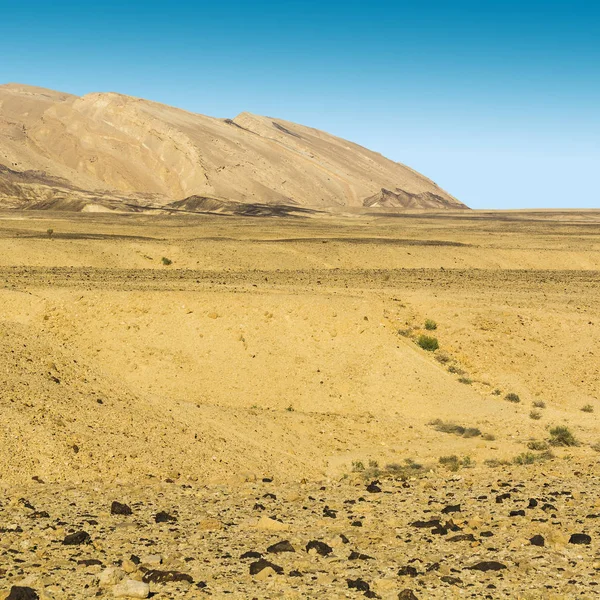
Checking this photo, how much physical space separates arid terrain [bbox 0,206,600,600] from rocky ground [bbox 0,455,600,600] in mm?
47

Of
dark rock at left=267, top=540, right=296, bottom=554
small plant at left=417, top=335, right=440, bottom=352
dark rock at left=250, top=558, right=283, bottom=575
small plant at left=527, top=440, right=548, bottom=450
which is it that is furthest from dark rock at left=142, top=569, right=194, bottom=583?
small plant at left=417, top=335, right=440, bottom=352

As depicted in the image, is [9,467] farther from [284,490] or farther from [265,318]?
[265,318]

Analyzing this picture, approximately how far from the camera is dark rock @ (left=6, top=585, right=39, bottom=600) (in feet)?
33.2

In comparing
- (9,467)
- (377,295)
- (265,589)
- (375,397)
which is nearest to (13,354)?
(9,467)

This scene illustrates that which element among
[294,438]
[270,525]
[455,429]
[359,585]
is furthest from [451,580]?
[455,429]

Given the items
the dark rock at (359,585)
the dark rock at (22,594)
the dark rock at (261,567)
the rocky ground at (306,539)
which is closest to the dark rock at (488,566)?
the rocky ground at (306,539)

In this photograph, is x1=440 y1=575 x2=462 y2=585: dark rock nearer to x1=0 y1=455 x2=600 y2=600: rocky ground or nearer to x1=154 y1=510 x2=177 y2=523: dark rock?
x1=0 y1=455 x2=600 y2=600: rocky ground

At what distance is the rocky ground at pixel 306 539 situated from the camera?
1084 cm

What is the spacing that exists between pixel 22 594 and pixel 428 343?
2134cm

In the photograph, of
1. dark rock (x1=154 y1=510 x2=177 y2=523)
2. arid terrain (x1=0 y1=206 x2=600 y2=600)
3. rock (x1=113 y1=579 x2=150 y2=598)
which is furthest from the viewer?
dark rock (x1=154 y1=510 x2=177 y2=523)

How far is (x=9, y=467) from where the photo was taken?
1596 centimetres

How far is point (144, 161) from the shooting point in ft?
536

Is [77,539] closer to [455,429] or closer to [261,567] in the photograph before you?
[261,567]

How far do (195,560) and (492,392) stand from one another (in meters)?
17.6
